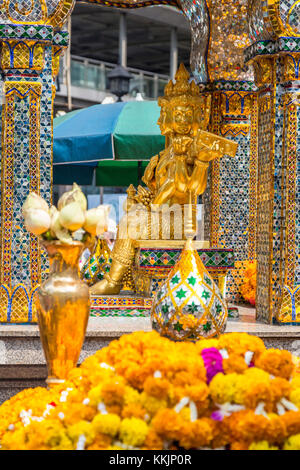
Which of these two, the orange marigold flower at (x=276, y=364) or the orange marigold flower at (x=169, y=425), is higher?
the orange marigold flower at (x=276, y=364)

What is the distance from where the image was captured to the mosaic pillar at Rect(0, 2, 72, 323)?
5328 millimetres

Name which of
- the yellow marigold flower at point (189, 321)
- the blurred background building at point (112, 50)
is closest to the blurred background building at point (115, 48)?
the blurred background building at point (112, 50)

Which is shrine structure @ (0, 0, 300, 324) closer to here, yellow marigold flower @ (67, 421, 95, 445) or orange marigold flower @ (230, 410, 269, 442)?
yellow marigold flower @ (67, 421, 95, 445)

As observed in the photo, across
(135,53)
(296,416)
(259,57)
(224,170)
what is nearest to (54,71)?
(259,57)

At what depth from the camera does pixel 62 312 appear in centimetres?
313

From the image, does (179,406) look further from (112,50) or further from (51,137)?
(112,50)

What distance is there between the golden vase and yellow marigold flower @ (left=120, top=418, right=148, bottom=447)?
3.84 feet

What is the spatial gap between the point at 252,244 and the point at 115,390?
544 cm

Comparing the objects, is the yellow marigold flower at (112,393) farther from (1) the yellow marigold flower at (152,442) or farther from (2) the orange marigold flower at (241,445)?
(2) the orange marigold flower at (241,445)

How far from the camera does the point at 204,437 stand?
2.00 meters

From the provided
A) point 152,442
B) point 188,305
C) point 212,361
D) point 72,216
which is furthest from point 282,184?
point 152,442

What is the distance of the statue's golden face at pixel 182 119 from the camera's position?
6.36 meters

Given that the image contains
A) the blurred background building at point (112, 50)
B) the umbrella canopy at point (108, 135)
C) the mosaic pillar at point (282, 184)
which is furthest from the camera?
the blurred background building at point (112, 50)

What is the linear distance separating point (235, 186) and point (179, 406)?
214 inches
